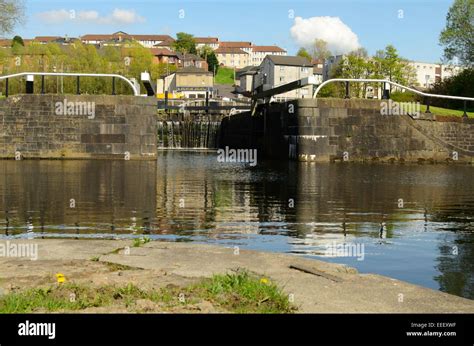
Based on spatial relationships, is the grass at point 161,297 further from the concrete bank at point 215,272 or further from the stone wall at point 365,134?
the stone wall at point 365,134

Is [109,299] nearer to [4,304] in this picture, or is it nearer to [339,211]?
[4,304]

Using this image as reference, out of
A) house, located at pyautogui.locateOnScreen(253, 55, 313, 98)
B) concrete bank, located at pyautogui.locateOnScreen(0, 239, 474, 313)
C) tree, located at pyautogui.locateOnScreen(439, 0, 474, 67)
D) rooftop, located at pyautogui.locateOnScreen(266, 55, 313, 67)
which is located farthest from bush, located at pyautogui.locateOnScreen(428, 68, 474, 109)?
rooftop, located at pyautogui.locateOnScreen(266, 55, 313, 67)

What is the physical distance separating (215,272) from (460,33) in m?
81.0

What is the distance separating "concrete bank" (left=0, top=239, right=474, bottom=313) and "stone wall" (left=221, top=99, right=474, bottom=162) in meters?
28.6

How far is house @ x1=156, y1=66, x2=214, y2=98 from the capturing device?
180375mm

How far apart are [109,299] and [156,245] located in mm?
3970

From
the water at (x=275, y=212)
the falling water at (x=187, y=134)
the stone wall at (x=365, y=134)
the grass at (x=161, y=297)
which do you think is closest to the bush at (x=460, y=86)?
the falling water at (x=187, y=134)

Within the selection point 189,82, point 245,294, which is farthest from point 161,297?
point 189,82

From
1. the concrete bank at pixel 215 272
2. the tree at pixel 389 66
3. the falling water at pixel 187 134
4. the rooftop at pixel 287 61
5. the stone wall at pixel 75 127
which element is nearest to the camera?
the concrete bank at pixel 215 272

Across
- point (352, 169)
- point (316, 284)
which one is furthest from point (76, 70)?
point (316, 284)

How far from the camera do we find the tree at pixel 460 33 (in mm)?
81062

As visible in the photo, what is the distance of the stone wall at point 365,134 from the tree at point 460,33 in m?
44.5

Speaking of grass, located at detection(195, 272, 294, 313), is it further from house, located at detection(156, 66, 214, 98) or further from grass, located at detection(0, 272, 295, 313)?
house, located at detection(156, 66, 214, 98)

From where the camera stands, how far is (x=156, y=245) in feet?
34.6
